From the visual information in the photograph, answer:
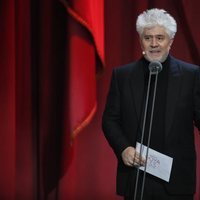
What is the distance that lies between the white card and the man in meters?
0.05

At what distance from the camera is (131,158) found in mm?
1701

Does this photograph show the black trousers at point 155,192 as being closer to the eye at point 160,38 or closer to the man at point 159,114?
the man at point 159,114

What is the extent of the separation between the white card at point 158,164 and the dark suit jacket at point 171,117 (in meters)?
0.06

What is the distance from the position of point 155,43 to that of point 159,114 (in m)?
0.26

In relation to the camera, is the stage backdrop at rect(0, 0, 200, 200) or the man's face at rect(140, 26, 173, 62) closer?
the man's face at rect(140, 26, 173, 62)

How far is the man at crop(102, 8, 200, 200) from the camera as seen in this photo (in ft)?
5.76

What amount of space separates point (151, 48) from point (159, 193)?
0.54 metres

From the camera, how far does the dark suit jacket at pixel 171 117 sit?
69.5 inches

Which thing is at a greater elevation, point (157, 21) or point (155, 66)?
point (157, 21)

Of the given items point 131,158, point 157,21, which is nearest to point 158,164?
point 131,158

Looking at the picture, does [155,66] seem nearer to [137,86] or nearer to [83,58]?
[137,86]

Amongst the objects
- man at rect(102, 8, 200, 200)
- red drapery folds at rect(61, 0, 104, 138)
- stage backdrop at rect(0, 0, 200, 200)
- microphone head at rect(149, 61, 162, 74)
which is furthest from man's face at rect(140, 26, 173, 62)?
stage backdrop at rect(0, 0, 200, 200)

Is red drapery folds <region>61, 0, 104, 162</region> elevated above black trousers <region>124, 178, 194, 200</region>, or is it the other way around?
red drapery folds <region>61, 0, 104, 162</region>

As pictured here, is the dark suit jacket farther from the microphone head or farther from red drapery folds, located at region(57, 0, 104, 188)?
red drapery folds, located at region(57, 0, 104, 188)
